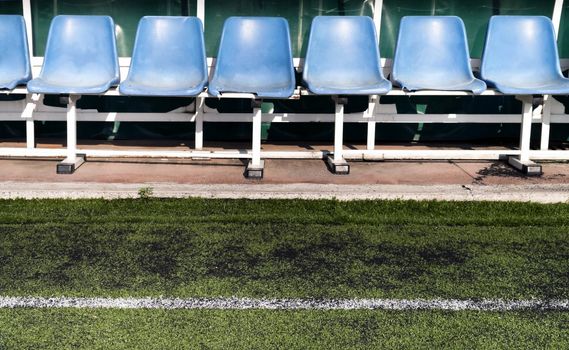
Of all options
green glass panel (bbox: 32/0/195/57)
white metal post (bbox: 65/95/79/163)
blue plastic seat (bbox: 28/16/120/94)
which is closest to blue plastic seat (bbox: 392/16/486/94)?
green glass panel (bbox: 32/0/195/57)

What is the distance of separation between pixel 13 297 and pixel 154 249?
2.95ft

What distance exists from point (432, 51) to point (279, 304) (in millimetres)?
3758

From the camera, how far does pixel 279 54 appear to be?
21.3 feet

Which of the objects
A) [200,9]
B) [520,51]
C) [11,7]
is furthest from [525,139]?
[11,7]

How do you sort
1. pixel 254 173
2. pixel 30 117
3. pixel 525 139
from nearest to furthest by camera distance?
pixel 254 173, pixel 525 139, pixel 30 117

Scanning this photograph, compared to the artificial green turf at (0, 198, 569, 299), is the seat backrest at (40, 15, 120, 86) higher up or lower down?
higher up

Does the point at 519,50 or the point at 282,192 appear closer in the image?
the point at 282,192

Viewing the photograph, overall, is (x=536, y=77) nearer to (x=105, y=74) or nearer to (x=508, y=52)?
(x=508, y=52)

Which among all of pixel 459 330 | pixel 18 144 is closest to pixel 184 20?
pixel 18 144

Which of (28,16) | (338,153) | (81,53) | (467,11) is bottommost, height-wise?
(338,153)

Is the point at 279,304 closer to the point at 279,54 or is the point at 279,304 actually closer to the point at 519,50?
the point at 279,54

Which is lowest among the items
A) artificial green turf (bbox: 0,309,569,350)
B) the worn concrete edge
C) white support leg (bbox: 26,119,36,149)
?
artificial green turf (bbox: 0,309,569,350)

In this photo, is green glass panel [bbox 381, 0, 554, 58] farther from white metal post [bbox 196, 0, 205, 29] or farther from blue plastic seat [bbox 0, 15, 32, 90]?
blue plastic seat [bbox 0, 15, 32, 90]

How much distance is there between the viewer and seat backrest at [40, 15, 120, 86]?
641 cm
